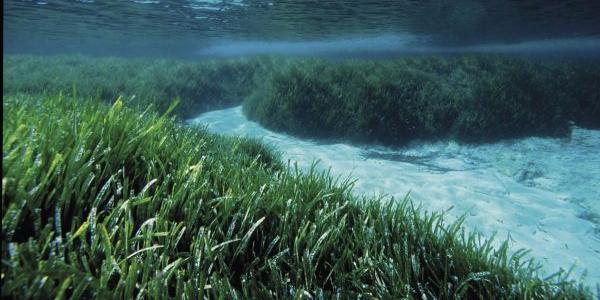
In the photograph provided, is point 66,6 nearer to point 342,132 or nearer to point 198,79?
point 198,79

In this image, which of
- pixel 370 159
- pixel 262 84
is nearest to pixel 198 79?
pixel 262 84

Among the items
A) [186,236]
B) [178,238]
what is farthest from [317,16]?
[178,238]

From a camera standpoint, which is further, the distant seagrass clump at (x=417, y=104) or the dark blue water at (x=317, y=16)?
the dark blue water at (x=317, y=16)

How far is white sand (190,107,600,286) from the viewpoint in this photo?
17.8 ft

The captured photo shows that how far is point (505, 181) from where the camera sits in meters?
7.97

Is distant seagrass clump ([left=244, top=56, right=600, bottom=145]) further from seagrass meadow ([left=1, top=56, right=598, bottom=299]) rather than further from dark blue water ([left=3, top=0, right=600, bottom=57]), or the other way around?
dark blue water ([left=3, top=0, right=600, bottom=57])

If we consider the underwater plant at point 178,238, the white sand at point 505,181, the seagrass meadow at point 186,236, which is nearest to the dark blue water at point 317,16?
the white sand at point 505,181

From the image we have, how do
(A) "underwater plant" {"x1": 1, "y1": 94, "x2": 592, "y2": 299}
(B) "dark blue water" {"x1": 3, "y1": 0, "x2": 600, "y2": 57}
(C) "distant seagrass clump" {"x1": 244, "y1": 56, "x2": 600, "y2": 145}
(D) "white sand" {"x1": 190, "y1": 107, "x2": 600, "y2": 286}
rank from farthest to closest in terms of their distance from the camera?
1. (B) "dark blue water" {"x1": 3, "y1": 0, "x2": 600, "y2": 57}
2. (C) "distant seagrass clump" {"x1": 244, "y1": 56, "x2": 600, "y2": 145}
3. (D) "white sand" {"x1": 190, "y1": 107, "x2": 600, "y2": 286}
4. (A) "underwater plant" {"x1": 1, "y1": 94, "x2": 592, "y2": 299}

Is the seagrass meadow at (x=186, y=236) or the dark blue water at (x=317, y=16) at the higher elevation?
the dark blue water at (x=317, y=16)

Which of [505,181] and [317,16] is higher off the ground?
[317,16]

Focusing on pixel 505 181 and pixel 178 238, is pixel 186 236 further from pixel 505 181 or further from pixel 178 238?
pixel 505 181

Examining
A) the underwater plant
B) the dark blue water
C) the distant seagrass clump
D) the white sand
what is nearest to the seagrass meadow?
the underwater plant

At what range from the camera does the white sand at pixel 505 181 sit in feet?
17.8

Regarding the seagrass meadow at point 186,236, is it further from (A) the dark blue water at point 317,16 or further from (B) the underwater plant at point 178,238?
(A) the dark blue water at point 317,16
